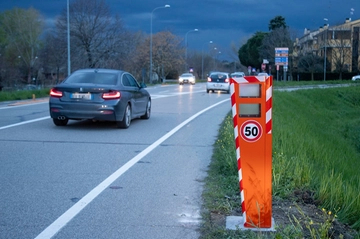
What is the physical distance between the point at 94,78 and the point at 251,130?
8789mm

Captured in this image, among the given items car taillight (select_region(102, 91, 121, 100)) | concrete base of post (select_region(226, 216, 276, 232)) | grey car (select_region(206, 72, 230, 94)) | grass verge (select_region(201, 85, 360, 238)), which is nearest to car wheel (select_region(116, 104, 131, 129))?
car taillight (select_region(102, 91, 121, 100))

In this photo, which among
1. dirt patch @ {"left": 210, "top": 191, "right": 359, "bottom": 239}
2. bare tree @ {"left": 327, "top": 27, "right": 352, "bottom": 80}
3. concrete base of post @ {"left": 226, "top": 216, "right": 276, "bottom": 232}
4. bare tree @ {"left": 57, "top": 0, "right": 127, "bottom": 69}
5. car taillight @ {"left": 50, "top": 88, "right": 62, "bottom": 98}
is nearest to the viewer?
dirt patch @ {"left": 210, "top": 191, "right": 359, "bottom": 239}

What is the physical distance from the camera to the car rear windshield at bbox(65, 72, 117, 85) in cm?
1320

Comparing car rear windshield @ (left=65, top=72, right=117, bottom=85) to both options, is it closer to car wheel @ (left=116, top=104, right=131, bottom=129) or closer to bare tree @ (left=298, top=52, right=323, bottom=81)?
car wheel @ (left=116, top=104, right=131, bottom=129)

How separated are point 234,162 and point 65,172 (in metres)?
2.68

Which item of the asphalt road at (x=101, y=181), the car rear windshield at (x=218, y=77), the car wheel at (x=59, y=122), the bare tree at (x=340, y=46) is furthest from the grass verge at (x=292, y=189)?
the bare tree at (x=340, y=46)

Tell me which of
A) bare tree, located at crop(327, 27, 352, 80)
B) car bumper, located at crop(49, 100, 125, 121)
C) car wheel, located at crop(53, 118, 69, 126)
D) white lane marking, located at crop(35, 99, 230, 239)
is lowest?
white lane marking, located at crop(35, 99, 230, 239)

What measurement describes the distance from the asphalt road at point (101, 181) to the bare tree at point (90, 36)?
33548mm

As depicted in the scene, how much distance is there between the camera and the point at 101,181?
24.3 feet

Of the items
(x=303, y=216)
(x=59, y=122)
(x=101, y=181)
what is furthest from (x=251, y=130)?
(x=59, y=122)

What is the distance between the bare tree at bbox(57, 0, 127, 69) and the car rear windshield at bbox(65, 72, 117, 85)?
33.3 metres

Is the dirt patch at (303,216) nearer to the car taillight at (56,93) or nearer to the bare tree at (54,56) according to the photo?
the car taillight at (56,93)

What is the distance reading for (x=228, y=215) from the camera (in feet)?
18.9

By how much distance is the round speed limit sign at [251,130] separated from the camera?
513 centimetres
